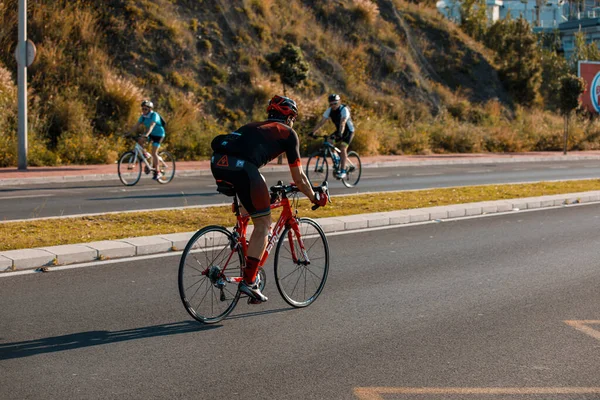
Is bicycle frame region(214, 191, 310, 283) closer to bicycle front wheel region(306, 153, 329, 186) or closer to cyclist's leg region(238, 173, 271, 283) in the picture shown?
cyclist's leg region(238, 173, 271, 283)

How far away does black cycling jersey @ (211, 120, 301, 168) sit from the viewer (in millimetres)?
6316

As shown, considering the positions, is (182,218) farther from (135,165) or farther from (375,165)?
(375,165)

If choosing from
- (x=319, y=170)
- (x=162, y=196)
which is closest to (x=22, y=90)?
(x=162, y=196)

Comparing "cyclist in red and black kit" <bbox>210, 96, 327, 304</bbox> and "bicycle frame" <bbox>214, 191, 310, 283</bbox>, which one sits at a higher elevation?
"cyclist in red and black kit" <bbox>210, 96, 327, 304</bbox>

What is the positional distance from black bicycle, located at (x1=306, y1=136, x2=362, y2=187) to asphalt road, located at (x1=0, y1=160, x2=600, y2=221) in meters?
0.29

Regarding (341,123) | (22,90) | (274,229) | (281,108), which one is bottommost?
(274,229)

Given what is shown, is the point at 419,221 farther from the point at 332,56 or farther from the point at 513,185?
the point at 332,56

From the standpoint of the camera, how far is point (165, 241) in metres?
9.73

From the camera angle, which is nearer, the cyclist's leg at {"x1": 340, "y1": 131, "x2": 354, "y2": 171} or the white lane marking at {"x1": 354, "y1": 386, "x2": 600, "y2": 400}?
the white lane marking at {"x1": 354, "y1": 386, "x2": 600, "y2": 400}

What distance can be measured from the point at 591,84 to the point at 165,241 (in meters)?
42.0

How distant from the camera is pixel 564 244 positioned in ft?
35.6

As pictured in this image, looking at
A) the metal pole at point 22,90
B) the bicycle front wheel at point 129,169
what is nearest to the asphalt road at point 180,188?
the bicycle front wheel at point 129,169

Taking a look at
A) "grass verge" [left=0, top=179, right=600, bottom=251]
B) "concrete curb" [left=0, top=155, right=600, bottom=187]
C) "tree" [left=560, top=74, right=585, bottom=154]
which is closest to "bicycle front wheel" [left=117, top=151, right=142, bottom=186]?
"concrete curb" [left=0, top=155, right=600, bottom=187]

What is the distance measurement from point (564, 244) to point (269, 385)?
22.5 feet
